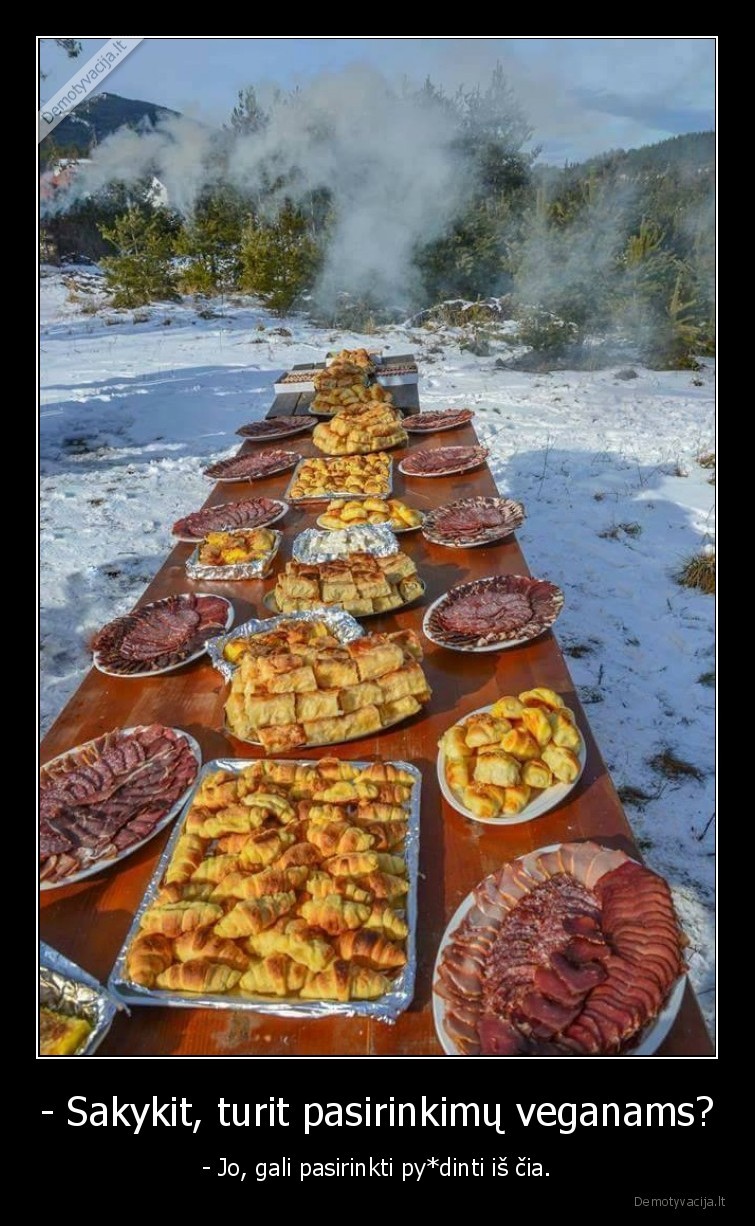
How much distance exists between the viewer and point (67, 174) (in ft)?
57.1

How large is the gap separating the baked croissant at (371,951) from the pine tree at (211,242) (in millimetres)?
16755

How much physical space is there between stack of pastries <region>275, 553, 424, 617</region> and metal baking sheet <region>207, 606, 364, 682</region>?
0.10 m

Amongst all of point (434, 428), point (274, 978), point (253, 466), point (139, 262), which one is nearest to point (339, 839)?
point (274, 978)

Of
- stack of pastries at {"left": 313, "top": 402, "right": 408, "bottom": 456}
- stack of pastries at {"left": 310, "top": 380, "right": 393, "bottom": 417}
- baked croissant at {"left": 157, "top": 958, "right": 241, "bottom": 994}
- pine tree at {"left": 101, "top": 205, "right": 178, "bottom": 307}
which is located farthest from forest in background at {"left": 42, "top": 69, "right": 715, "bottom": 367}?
baked croissant at {"left": 157, "top": 958, "right": 241, "bottom": 994}

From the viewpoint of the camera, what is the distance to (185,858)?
1687mm

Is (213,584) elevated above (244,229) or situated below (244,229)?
below

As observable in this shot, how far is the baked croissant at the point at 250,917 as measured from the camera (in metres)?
1.49

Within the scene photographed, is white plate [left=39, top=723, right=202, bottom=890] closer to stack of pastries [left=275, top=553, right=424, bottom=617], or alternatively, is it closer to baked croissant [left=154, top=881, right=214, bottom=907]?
baked croissant [left=154, top=881, right=214, bottom=907]

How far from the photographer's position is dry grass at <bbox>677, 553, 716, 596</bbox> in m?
5.02

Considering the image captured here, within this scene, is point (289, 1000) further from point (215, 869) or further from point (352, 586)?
point (352, 586)
